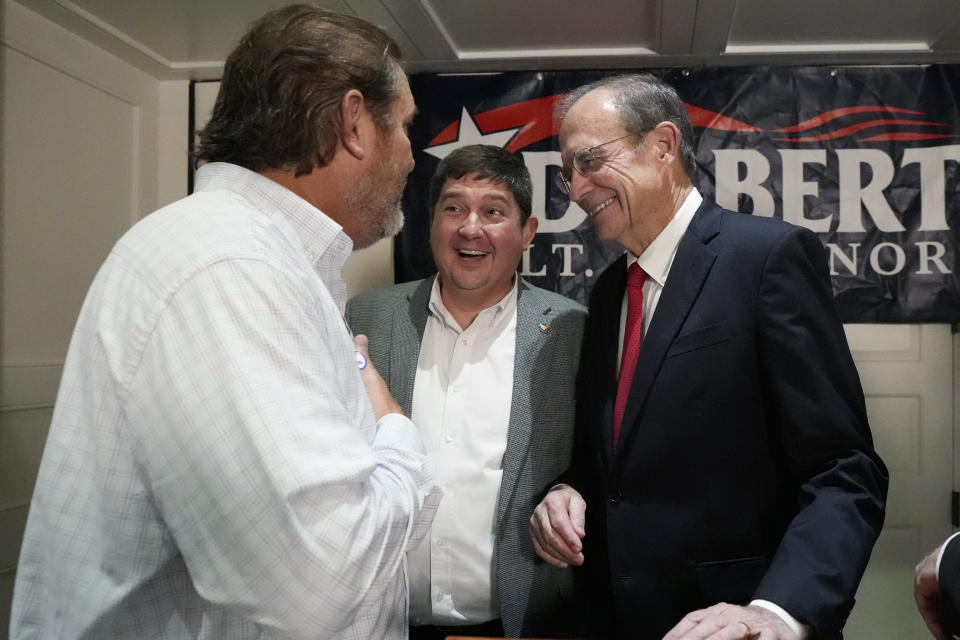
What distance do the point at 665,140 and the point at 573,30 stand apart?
1.22 metres

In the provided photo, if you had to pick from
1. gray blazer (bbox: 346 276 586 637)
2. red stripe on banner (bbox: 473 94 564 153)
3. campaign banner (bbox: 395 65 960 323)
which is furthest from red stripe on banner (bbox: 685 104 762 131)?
gray blazer (bbox: 346 276 586 637)

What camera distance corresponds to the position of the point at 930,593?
1.08 metres

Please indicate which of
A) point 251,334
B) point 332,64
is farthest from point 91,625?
point 332,64

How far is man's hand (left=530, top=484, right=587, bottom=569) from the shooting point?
61.2 inches

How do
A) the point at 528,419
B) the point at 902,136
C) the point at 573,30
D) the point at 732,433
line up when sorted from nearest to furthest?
1. the point at 732,433
2. the point at 528,419
3. the point at 573,30
4. the point at 902,136

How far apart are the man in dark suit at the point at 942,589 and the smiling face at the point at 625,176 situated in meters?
0.88

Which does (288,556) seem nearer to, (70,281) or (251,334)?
(251,334)

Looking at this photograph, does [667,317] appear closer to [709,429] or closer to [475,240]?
[709,429]

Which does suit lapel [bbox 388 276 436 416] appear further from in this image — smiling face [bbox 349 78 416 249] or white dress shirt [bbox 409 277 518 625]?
smiling face [bbox 349 78 416 249]

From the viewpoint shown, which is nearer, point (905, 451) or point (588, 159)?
point (588, 159)

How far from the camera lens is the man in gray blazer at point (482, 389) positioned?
1993mm

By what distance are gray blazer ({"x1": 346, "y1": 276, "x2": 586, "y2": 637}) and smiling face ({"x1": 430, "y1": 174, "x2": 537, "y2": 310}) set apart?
101 mm

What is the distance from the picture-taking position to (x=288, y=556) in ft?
2.61

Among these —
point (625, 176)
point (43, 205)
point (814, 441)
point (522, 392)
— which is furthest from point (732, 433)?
point (43, 205)
